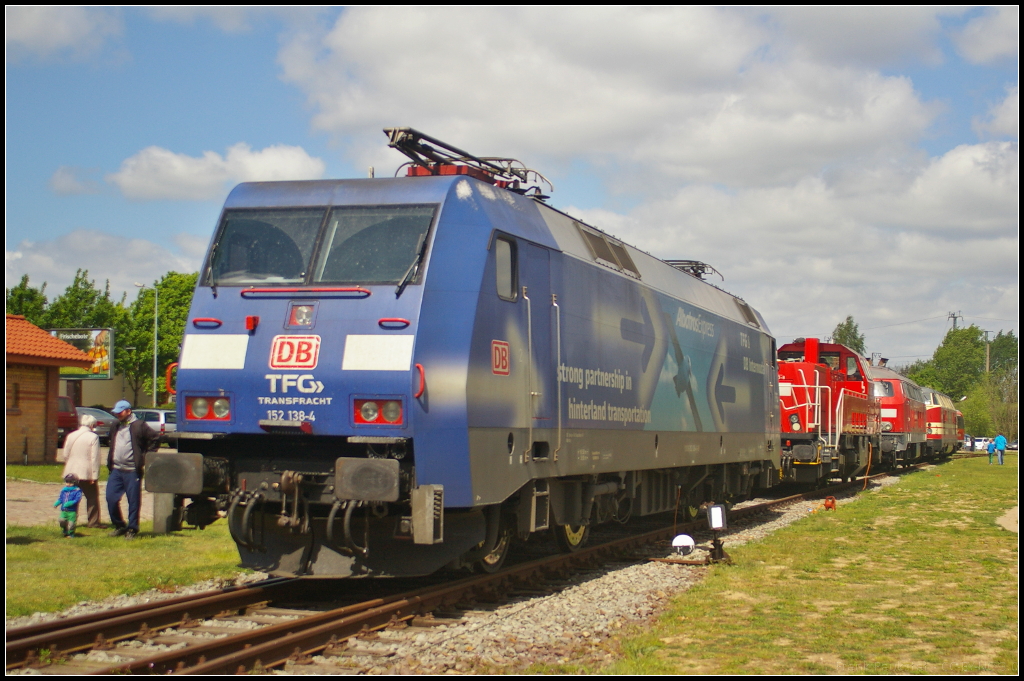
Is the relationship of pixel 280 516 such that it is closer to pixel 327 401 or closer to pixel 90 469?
pixel 327 401

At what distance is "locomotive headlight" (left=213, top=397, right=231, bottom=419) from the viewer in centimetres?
820

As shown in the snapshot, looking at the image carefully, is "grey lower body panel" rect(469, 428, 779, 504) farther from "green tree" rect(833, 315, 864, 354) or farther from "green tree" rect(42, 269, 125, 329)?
"green tree" rect(833, 315, 864, 354)

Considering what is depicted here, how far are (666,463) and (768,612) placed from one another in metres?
3.96

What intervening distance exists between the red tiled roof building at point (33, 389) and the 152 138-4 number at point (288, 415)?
68.9 feet

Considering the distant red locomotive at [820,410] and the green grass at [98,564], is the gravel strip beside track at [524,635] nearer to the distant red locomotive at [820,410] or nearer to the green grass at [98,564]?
the green grass at [98,564]

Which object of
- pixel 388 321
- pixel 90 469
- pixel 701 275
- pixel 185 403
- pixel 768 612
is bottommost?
pixel 768 612

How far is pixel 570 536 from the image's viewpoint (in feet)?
38.3

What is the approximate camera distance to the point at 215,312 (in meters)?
8.48

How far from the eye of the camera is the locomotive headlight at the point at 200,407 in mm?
8289

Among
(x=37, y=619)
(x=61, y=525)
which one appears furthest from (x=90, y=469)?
(x=37, y=619)

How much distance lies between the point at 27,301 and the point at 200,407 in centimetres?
5008

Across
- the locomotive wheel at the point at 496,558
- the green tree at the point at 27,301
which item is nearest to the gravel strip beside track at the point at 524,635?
the locomotive wheel at the point at 496,558

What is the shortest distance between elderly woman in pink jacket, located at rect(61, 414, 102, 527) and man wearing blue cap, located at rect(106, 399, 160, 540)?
32 cm

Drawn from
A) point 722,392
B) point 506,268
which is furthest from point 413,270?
point 722,392
